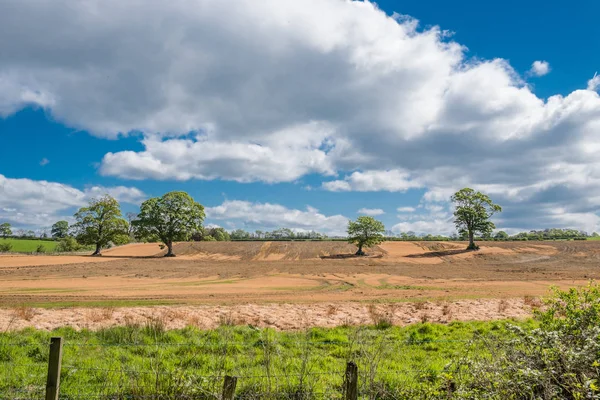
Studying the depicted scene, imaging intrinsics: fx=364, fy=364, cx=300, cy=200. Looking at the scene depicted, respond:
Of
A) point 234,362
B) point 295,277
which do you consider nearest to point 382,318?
point 234,362

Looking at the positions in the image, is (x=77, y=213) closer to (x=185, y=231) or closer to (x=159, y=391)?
(x=185, y=231)

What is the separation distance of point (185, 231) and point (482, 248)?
60.1 m

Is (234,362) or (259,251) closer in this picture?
(234,362)

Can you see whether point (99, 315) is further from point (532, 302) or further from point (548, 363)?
point (532, 302)

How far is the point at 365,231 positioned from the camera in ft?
238

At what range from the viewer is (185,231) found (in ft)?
234

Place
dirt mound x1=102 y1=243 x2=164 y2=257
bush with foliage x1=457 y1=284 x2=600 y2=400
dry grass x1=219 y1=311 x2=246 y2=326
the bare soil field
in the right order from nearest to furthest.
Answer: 1. bush with foliage x1=457 y1=284 x2=600 y2=400
2. dry grass x1=219 y1=311 x2=246 y2=326
3. the bare soil field
4. dirt mound x1=102 y1=243 x2=164 y2=257

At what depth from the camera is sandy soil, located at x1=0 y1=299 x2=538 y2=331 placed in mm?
15242

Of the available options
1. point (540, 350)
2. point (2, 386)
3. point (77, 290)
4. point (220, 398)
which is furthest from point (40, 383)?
point (77, 290)

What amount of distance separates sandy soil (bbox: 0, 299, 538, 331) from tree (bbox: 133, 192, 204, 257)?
54.7 meters

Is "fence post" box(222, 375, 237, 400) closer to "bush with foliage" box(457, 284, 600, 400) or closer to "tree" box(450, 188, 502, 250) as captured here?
"bush with foliage" box(457, 284, 600, 400)

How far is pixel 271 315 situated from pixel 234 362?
8.31 metres

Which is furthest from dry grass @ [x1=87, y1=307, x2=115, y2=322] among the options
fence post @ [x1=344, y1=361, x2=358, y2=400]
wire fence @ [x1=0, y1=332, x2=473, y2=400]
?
fence post @ [x1=344, y1=361, x2=358, y2=400]

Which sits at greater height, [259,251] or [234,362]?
[234,362]
